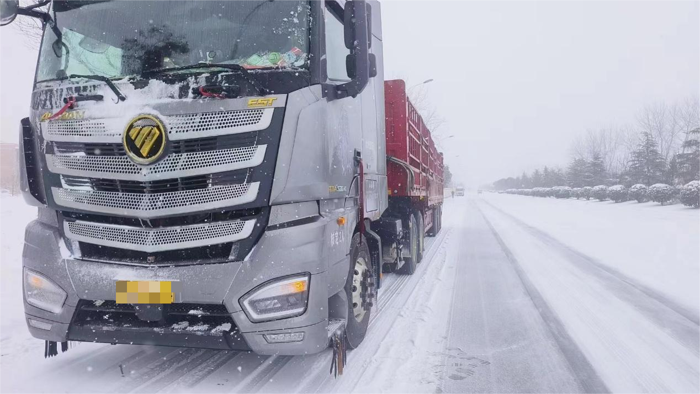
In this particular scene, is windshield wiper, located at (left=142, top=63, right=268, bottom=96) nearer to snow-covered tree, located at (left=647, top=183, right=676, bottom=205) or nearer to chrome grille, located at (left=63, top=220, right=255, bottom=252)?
chrome grille, located at (left=63, top=220, right=255, bottom=252)

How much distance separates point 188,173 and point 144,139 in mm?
359

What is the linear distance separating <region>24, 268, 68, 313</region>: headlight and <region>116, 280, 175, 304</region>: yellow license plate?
0.54 meters

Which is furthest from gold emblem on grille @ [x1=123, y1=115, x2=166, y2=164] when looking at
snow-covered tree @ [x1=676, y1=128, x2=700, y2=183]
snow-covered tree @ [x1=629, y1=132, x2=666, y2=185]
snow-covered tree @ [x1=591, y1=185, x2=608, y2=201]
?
snow-covered tree @ [x1=629, y1=132, x2=666, y2=185]

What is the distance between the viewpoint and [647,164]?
127 feet

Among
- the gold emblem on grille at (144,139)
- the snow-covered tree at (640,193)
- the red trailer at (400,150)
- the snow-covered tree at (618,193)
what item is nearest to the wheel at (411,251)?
the red trailer at (400,150)

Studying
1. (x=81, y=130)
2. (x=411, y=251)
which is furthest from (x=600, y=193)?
(x=81, y=130)

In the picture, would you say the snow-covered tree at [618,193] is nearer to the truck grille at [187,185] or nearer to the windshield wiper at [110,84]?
→ the truck grille at [187,185]

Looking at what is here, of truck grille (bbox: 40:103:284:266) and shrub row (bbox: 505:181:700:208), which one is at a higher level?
truck grille (bbox: 40:103:284:266)

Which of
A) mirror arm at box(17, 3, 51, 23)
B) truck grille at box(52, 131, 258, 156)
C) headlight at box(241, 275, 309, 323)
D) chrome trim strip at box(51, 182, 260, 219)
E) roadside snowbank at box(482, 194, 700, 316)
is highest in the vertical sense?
mirror arm at box(17, 3, 51, 23)

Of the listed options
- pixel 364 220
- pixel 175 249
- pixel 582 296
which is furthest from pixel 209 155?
pixel 582 296

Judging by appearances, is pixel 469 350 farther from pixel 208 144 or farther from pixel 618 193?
pixel 618 193

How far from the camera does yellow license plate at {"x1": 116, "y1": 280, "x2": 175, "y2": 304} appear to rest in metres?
2.74

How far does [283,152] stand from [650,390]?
129 inches

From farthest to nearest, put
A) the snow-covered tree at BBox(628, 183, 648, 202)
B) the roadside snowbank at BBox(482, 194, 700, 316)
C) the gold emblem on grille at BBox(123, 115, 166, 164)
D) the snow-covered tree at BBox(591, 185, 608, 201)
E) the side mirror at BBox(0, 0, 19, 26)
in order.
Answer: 1. the snow-covered tree at BBox(591, 185, 608, 201)
2. the snow-covered tree at BBox(628, 183, 648, 202)
3. the roadside snowbank at BBox(482, 194, 700, 316)
4. the side mirror at BBox(0, 0, 19, 26)
5. the gold emblem on grille at BBox(123, 115, 166, 164)
